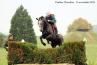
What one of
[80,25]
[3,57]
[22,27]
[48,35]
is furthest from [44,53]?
[22,27]

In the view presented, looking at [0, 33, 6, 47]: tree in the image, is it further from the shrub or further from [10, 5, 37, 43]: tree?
the shrub

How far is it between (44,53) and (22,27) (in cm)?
243

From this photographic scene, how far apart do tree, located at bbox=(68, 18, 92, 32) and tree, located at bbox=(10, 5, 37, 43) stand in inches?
41.4

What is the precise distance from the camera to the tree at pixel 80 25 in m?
16.1

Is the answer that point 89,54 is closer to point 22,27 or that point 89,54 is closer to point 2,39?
point 22,27

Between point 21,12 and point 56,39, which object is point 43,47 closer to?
point 56,39

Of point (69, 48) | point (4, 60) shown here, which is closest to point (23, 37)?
point (4, 60)

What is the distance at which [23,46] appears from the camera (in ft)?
50.2

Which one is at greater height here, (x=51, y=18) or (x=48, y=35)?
(x=51, y=18)

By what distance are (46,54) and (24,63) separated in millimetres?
601

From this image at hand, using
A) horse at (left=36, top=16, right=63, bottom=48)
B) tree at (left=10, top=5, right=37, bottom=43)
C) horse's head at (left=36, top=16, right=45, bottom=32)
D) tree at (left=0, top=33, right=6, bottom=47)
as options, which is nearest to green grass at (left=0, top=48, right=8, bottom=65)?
tree at (left=0, top=33, right=6, bottom=47)

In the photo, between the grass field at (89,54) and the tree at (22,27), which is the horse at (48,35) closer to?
the grass field at (89,54)

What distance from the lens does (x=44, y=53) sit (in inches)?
600

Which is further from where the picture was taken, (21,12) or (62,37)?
(21,12)
